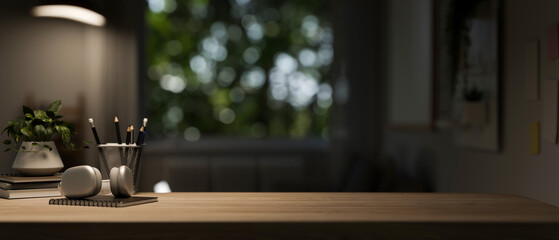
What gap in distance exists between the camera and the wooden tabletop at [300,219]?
1.18 metres

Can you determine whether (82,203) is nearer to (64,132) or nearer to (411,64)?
(64,132)

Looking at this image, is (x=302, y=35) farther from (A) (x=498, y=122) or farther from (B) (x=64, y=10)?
Answer: (B) (x=64, y=10)

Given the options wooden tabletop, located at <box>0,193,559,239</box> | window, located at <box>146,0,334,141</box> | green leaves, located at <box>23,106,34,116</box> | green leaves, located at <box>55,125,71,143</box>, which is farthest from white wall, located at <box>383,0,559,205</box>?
window, located at <box>146,0,334,141</box>

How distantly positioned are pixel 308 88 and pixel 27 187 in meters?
3.81

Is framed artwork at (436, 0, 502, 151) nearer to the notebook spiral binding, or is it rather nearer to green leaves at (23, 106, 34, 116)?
the notebook spiral binding

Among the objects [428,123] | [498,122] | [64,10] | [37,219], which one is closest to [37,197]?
[37,219]

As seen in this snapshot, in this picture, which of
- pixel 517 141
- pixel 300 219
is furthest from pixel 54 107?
pixel 517 141

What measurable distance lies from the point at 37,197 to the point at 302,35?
3926 millimetres

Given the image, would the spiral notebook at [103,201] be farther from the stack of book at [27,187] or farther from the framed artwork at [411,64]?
the framed artwork at [411,64]

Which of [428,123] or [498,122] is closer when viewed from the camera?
[498,122]

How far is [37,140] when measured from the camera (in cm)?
161
